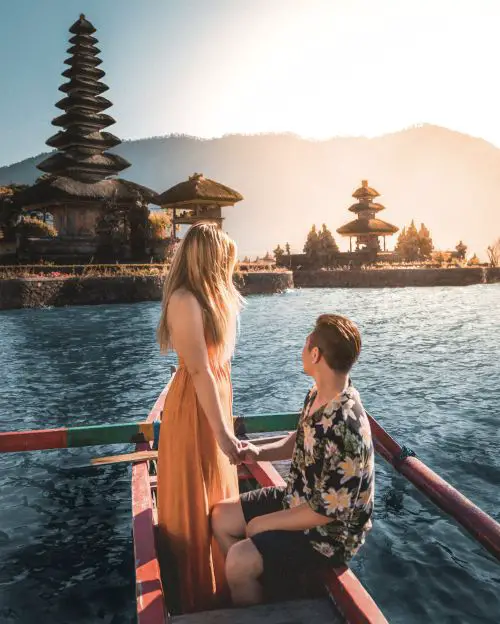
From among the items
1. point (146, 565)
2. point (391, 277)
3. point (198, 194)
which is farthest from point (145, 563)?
point (391, 277)

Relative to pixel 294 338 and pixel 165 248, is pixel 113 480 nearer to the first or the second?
pixel 294 338

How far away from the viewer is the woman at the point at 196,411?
300cm

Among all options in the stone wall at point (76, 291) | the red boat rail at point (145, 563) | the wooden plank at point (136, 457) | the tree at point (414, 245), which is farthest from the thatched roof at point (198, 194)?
the red boat rail at point (145, 563)

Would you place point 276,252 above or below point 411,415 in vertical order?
above

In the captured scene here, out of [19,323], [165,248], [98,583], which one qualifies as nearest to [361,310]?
[165,248]

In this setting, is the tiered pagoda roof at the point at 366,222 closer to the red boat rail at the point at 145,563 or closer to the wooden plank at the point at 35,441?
the wooden plank at the point at 35,441

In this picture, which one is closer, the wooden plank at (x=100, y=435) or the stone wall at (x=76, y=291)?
the wooden plank at (x=100, y=435)

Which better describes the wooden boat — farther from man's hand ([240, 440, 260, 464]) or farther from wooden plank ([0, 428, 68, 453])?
wooden plank ([0, 428, 68, 453])

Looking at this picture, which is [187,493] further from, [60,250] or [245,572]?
[60,250]

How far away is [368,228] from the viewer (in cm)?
5753

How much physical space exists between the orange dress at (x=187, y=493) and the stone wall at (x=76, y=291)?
2551cm

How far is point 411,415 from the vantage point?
9547mm

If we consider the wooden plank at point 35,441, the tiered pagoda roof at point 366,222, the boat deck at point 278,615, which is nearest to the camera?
the boat deck at point 278,615

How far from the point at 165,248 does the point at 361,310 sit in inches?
516
